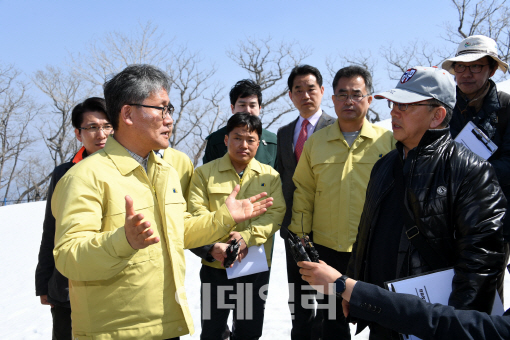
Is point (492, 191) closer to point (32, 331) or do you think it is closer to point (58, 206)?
point (58, 206)

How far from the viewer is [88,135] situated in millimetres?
3152

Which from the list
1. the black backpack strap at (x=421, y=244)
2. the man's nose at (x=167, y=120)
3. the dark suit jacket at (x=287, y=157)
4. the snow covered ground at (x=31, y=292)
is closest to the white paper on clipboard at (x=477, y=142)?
the black backpack strap at (x=421, y=244)

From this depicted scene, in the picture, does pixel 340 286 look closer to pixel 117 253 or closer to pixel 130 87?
pixel 117 253

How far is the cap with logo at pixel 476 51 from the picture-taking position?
298 centimetres

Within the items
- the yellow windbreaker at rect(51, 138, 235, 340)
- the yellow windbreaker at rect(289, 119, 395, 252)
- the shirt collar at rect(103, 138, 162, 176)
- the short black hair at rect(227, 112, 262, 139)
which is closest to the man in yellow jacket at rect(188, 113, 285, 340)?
the short black hair at rect(227, 112, 262, 139)

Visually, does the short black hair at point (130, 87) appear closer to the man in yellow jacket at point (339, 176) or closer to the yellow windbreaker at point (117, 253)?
the yellow windbreaker at point (117, 253)

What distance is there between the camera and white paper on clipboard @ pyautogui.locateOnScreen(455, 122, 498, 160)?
103 inches

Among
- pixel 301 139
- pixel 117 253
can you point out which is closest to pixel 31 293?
pixel 301 139

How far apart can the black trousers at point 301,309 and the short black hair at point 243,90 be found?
75.0 inches

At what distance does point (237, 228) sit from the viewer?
3461mm

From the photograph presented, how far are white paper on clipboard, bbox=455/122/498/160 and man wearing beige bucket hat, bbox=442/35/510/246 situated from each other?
23 cm

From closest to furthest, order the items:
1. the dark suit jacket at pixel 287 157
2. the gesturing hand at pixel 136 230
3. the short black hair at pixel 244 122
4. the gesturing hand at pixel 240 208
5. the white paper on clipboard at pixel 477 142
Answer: the gesturing hand at pixel 136 230, the gesturing hand at pixel 240 208, the white paper on clipboard at pixel 477 142, the short black hair at pixel 244 122, the dark suit jacket at pixel 287 157

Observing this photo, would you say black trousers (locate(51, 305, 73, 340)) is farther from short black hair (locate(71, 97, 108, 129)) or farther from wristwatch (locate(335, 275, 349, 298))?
wristwatch (locate(335, 275, 349, 298))

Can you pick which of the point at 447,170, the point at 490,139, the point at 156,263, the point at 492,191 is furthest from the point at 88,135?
the point at 490,139
